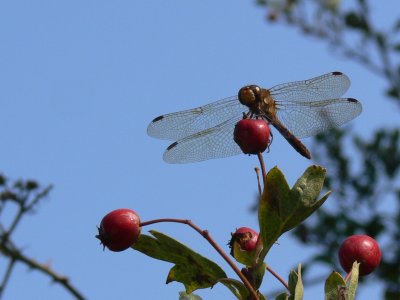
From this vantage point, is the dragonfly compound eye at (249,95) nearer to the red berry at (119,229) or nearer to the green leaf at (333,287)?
the red berry at (119,229)

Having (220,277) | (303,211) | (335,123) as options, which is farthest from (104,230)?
(335,123)

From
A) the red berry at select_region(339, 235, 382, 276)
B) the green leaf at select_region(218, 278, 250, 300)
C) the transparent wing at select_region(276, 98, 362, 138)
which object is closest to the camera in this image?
the green leaf at select_region(218, 278, 250, 300)

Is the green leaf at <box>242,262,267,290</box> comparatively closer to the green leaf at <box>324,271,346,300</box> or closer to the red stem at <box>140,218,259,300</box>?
the red stem at <box>140,218,259,300</box>

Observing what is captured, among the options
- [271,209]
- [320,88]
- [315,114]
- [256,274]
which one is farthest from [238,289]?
[320,88]

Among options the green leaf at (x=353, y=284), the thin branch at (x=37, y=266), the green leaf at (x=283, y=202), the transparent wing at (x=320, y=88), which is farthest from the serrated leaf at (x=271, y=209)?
the transparent wing at (x=320, y=88)

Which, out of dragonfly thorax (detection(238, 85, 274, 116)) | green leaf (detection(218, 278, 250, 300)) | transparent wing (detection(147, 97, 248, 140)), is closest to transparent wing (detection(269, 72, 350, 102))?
transparent wing (detection(147, 97, 248, 140))

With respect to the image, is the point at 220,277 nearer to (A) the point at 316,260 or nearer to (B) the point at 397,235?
(A) the point at 316,260

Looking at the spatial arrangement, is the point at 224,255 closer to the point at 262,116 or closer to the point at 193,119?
the point at 262,116
